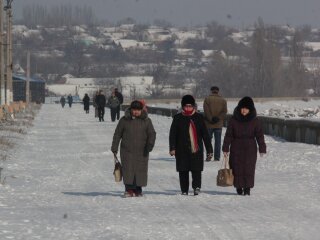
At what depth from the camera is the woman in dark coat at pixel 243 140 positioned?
1473cm

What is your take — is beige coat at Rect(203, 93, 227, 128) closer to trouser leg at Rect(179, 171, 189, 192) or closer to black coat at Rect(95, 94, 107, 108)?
trouser leg at Rect(179, 171, 189, 192)

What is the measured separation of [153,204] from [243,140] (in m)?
2.06

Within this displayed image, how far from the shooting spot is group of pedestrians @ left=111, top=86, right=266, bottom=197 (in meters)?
14.5

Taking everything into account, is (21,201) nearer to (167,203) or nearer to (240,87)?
(167,203)

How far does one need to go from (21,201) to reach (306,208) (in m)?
3.72

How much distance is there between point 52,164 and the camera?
2078 centimetres

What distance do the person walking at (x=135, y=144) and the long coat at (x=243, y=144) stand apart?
3.68 ft

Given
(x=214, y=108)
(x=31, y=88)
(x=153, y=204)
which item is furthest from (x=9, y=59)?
(x=31, y=88)

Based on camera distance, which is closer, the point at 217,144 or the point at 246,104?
the point at 246,104

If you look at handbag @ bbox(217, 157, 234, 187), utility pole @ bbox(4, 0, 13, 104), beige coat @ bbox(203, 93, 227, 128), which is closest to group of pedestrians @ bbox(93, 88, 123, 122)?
utility pole @ bbox(4, 0, 13, 104)

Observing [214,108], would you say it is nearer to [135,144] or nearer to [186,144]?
[186,144]

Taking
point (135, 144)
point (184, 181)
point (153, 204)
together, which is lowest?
point (153, 204)

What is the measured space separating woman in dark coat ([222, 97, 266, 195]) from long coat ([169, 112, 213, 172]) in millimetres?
358

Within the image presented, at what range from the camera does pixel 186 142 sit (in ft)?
48.2
